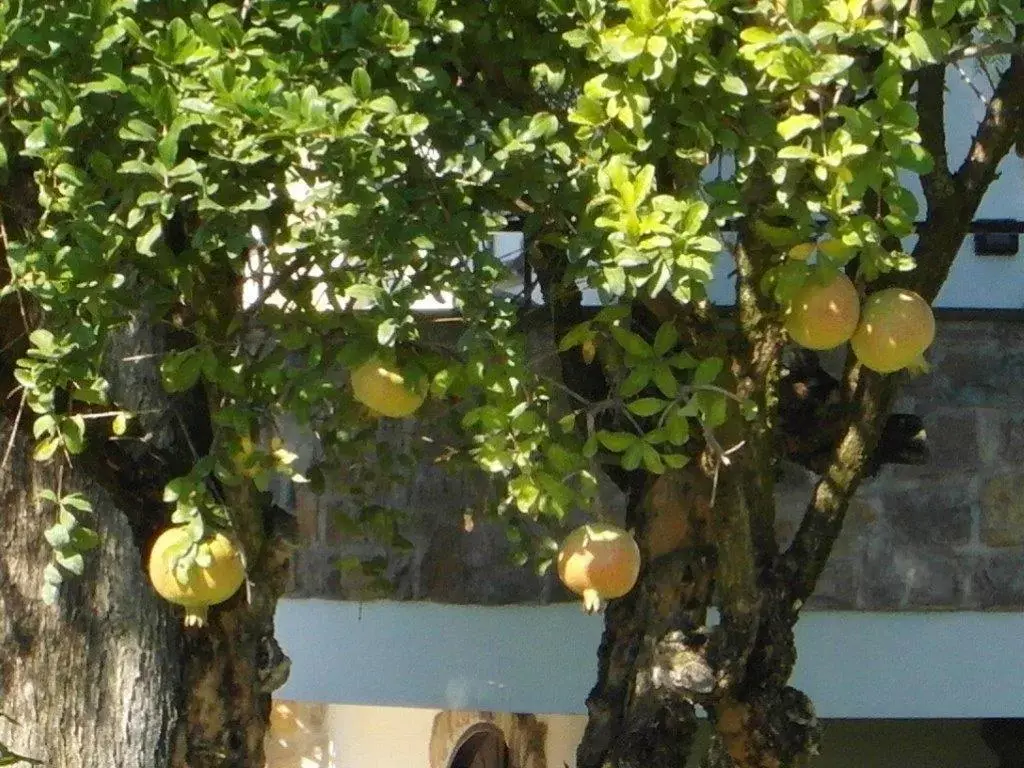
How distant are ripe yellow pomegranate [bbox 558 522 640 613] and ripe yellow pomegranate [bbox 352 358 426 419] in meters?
0.47

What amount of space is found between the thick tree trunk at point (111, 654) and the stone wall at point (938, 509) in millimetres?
1651

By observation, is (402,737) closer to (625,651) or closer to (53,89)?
(625,651)

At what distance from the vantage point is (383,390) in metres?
2.88

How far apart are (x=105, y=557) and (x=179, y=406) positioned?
373 mm

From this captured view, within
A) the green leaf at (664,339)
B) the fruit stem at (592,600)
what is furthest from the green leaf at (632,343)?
the fruit stem at (592,600)

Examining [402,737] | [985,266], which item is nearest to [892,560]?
[985,266]

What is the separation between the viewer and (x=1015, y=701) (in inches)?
195

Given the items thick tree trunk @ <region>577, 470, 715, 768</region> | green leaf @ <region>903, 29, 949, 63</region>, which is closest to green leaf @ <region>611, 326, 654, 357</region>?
thick tree trunk @ <region>577, 470, 715, 768</region>

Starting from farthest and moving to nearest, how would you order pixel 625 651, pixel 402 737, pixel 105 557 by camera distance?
pixel 402 737
pixel 625 651
pixel 105 557

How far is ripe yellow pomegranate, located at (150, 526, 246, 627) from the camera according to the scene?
2.90 meters

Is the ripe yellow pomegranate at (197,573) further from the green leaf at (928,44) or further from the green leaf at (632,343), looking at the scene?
the green leaf at (928,44)

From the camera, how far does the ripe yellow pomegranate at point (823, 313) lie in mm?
2883

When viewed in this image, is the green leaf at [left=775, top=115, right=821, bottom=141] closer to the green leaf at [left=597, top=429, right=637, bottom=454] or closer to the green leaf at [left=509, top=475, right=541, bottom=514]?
the green leaf at [left=597, top=429, right=637, bottom=454]

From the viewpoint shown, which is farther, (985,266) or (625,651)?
(985,266)
